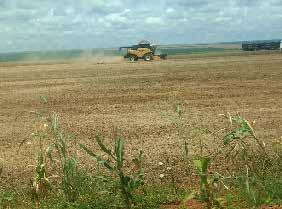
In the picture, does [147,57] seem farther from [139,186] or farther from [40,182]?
[139,186]

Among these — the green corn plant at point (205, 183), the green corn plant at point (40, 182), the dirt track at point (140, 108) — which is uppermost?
the green corn plant at point (205, 183)

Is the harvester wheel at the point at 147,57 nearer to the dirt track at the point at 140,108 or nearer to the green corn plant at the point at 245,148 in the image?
the dirt track at the point at 140,108

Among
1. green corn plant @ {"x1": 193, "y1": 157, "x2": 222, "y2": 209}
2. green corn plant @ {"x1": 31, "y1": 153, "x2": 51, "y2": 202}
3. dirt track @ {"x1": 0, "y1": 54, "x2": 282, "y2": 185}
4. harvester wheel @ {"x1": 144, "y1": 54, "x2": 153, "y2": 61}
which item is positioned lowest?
harvester wheel @ {"x1": 144, "y1": 54, "x2": 153, "y2": 61}

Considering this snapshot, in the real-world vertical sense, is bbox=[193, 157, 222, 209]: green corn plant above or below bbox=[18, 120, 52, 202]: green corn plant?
above

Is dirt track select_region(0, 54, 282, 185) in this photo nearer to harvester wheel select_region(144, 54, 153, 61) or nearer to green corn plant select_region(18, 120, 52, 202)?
green corn plant select_region(18, 120, 52, 202)

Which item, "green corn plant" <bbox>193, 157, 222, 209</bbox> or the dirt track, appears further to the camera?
the dirt track

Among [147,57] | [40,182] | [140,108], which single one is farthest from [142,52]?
[40,182]

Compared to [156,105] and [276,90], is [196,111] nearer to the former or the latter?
[156,105]

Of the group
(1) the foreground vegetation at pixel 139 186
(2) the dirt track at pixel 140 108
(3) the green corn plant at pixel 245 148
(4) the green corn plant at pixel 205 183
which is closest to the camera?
(4) the green corn plant at pixel 205 183

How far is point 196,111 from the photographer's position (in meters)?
17.3

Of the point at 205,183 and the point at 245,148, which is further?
the point at 245,148

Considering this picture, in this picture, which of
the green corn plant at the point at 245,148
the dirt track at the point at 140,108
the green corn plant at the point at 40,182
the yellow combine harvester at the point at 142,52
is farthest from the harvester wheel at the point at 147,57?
the green corn plant at the point at 40,182

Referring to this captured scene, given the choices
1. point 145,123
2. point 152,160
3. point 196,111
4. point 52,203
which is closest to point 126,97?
point 196,111

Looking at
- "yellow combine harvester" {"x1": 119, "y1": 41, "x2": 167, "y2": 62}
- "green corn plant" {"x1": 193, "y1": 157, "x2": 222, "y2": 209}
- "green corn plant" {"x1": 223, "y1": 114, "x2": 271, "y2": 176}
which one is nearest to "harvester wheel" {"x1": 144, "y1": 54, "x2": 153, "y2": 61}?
"yellow combine harvester" {"x1": 119, "y1": 41, "x2": 167, "y2": 62}
